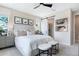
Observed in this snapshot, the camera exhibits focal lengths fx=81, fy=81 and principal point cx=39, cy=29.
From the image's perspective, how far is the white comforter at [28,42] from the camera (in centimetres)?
166

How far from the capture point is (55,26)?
1.79 meters

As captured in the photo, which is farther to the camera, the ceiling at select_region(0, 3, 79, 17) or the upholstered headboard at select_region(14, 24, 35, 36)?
the upholstered headboard at select_region(14, 24, 35, 36)

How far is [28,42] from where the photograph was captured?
1.67 m

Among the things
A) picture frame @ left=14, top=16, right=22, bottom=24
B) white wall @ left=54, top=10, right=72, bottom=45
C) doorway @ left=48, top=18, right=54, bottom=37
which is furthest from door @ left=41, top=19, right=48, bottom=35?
picture frame @ left=14, top=16, right=22, bottom=24

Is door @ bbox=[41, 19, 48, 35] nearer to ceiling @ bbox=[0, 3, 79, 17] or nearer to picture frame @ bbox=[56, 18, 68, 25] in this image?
ceiling @ bbox=[0, 3, 79, 17]

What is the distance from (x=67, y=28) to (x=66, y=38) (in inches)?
8.6

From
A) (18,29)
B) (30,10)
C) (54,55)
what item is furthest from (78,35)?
(18,29)

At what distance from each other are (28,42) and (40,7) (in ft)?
2.47

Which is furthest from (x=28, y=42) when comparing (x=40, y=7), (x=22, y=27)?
(x=40, y=7)

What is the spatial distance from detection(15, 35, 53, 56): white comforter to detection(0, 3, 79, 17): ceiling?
1.68 ft

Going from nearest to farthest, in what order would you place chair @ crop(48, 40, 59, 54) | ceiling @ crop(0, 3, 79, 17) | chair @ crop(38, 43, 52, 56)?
ceiling @ crop(0, 3, 79, 17) → chair @ crop(38, 43, 52, 56) → chair @ crop(48, 40, 59, 54)

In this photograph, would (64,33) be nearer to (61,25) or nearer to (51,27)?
(61,25)

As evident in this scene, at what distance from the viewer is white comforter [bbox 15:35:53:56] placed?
1.66 metres

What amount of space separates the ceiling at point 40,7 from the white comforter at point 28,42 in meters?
0.51
